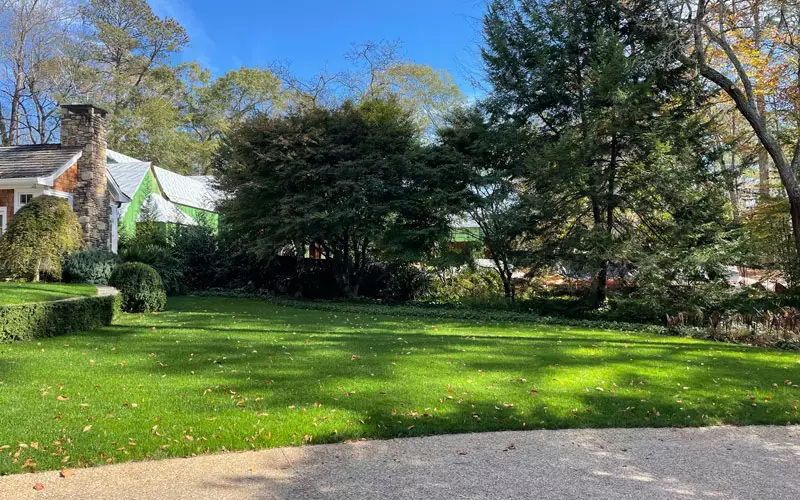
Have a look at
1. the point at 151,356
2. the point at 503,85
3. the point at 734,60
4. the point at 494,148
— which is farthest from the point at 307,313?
the point at 734,60

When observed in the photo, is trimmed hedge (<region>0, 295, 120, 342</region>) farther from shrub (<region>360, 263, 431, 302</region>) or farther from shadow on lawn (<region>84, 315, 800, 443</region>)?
shrub (<region>360, 263, 431, 302</region>)

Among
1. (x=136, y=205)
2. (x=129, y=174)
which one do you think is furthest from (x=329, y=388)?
(x=129, y=174)

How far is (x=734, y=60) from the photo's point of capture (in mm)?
13016

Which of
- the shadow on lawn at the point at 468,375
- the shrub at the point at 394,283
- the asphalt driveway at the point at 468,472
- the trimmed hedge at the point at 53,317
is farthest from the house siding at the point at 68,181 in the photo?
the asphalt driveway at the point at 468,472

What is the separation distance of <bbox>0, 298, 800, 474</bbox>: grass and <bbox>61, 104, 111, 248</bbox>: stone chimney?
7.76 metres

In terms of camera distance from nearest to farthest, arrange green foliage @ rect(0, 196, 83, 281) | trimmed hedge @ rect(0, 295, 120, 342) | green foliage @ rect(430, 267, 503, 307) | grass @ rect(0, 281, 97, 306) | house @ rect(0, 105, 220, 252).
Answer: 1. trimmed hedge @ rect(0, 295, 120, 342)
2. grass @ rect(0, 281, 97, 306)
3. green foliage @ rect(0, 196, 83, 281)
4. house @ rect(0, 105, 220, 252)
5. green foliage @ rect(430, 267, 503, 307)

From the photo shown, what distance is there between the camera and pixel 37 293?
32.5ft

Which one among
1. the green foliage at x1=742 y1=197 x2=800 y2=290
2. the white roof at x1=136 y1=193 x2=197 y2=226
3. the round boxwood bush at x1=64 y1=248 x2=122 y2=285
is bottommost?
the round boxwood bush at x1=64 y1=248 x2=122 y2=285

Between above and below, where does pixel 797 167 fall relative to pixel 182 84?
below

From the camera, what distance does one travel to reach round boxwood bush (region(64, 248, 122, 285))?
1348cm

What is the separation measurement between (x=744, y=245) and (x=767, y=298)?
1.60m

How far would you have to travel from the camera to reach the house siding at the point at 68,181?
1495 centimetres

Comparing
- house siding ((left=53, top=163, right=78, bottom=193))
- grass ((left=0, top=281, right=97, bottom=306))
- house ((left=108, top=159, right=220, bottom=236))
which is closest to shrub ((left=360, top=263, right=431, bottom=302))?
house ((left=108, top=159, right=220, bottom=236))

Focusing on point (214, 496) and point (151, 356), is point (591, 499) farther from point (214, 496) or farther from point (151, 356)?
point (151, 356)
